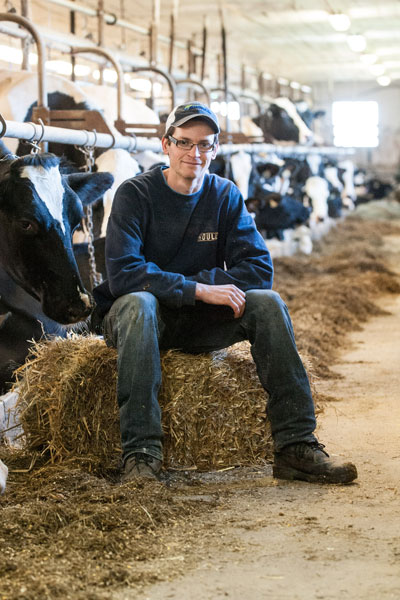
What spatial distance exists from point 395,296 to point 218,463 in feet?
20.3

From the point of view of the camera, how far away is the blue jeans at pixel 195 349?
129 inches

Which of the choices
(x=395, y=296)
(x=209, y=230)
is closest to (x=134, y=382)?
(x=209, y=230)

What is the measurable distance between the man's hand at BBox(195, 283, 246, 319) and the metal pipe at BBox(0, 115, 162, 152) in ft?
3.96

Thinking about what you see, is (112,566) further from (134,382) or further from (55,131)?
(55,131)

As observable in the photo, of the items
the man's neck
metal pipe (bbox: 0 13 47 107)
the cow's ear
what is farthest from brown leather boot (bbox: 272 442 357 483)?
metal pipe (bbox: 0 13 47 107)

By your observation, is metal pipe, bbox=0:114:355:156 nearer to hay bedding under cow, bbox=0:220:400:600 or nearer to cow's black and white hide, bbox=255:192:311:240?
hay bedding under cow, bbox=0:220:400:600

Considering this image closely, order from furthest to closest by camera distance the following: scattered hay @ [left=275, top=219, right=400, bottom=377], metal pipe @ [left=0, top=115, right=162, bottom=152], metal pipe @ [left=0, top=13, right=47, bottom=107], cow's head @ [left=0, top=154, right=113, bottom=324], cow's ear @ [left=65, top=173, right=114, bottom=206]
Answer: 1. scattered hay @ [left=275, top=219, right=400, bottom=377]
2. metal pipe @ [left=0, top=13, right=47, bottom=107]
3. cow's ear @ [left=65, top=173, right=114, bottom=206]
4. metal pipe @ [left=0, top=115, right=162, bottom=152]
5. cow's head @ [left=0, top=154, right=113, bottom=324]

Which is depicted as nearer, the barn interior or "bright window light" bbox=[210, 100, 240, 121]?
the barn interior

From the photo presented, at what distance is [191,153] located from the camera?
11.7 ft

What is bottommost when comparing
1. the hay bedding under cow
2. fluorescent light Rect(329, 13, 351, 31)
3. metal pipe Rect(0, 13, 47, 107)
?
the hay bedding under cow

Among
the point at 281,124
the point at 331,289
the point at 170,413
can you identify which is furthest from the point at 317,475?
the point at 281,124

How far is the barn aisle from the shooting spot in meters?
2.32

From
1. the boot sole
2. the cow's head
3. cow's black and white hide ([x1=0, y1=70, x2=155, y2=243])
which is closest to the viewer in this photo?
the boot sole

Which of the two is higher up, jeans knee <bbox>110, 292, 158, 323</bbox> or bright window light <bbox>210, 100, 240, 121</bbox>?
bright window light <bbox>210, 100, 240, 121</bbox>
